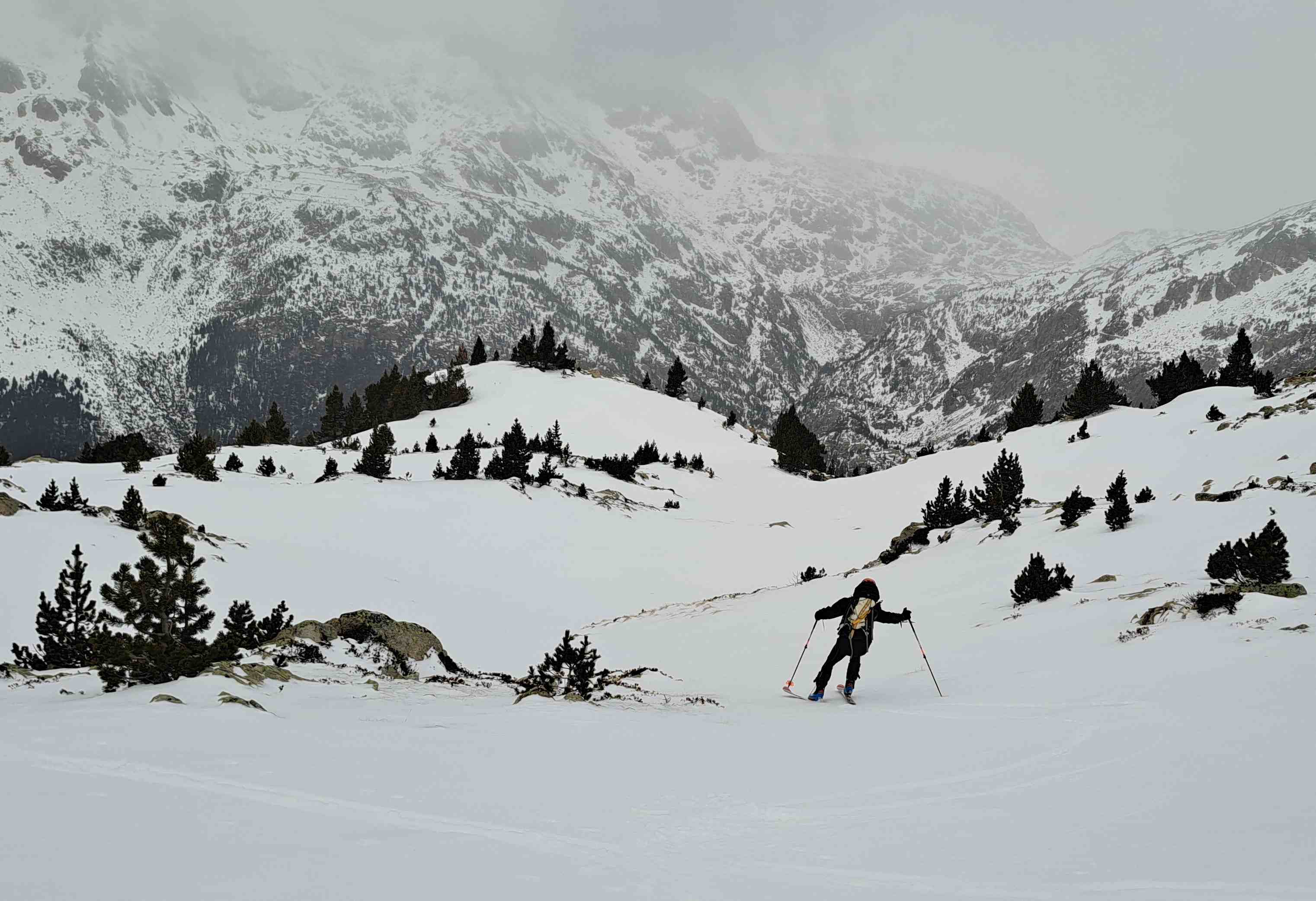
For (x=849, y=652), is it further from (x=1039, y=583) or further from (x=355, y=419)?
(x=355, y=419)

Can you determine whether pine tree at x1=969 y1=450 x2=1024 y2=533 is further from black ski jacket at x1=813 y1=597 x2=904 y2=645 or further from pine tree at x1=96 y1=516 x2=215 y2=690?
pine tree at x1=96 y1=516 x2=215 y2=690

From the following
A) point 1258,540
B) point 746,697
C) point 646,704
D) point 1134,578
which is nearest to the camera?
point 646,704

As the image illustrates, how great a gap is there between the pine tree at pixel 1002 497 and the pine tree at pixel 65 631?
2143cm

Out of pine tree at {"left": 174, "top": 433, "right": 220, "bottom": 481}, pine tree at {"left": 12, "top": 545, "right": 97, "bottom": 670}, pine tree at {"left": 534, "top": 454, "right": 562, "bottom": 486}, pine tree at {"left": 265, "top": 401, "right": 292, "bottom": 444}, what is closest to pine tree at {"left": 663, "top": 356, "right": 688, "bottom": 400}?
pine tree at {"left": 265, "top": 401, "right": 292, "bottom": 444}

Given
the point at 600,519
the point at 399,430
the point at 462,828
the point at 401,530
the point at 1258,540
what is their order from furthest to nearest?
the point at 399,430
the point at 600,519
the point at 401,530
the point at 1258,540
the point at 462,828

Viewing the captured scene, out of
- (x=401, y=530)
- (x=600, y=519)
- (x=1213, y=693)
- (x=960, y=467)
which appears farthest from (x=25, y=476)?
(x=960, y=467)

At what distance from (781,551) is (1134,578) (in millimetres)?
19613

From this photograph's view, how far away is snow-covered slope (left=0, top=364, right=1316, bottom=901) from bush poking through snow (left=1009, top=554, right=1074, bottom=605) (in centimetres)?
31

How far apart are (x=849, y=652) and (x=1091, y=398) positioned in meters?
51.2

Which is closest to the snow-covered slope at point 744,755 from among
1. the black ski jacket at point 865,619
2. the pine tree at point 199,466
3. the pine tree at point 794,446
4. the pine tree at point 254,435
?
the black ski jacket at point 865,619

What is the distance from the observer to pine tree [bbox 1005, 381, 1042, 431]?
59.1m

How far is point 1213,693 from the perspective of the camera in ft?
21.4

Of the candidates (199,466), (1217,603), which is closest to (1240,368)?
(1217,603)

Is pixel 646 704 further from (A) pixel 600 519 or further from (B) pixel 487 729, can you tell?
(A) pixel 600 519
